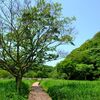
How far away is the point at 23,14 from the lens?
82.4ft

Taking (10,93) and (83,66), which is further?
(83,66)

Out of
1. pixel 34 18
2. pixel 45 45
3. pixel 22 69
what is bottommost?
pixel 22 69

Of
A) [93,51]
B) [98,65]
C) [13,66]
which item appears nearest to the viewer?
[13,66]

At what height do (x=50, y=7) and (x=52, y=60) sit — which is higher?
(x=50, y=7)

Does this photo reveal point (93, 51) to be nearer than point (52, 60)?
No

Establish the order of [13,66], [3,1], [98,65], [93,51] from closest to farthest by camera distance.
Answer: [3,1] < [13,66] < [98,65] < [93,51]

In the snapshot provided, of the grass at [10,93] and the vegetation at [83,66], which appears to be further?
the vegetation at [83,66]

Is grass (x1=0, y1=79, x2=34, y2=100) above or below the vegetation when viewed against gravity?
below

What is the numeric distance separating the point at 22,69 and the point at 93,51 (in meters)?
46.1

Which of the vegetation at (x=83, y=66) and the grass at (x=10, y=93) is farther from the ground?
the vegetation at (x=83, y=66)

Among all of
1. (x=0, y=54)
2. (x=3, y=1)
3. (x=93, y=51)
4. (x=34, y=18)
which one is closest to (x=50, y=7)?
(x=34, y=18)

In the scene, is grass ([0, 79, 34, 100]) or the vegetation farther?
the vegetation

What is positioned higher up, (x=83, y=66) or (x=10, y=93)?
(x=83, y=66)

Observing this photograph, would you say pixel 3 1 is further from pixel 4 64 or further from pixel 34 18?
pixel 4 64
